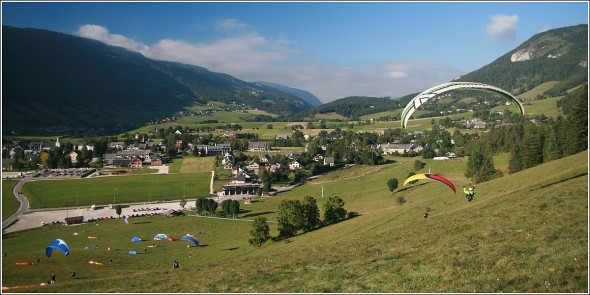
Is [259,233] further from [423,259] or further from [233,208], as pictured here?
[233,208]

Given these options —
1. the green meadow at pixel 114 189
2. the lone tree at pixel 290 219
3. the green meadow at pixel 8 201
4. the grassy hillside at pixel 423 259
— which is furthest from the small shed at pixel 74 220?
the lone tree at pixel 290 219

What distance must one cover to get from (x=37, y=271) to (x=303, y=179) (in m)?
82.6

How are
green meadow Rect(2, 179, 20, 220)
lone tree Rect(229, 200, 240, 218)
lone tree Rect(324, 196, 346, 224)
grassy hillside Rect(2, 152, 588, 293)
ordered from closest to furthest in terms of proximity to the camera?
grassy hillside Rect(2, 152, 588, 293)
lone tree Rect(324, 196, 346, 224)
lone tree Rect(229, 200, 240, 218)
green meadow Rect(2, 179, 20, 220)

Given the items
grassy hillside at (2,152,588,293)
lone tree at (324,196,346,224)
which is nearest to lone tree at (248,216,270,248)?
grassy hillside at (2,152,588,293)

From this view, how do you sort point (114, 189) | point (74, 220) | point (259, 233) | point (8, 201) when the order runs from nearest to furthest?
point (259, 233), point (74, 220), point (8, 201), point (114, 189)

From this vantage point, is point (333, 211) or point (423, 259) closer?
point (423, 259)

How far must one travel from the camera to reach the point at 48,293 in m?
19.3

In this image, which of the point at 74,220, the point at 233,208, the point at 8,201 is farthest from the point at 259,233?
the point at 8,201

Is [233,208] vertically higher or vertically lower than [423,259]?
lower

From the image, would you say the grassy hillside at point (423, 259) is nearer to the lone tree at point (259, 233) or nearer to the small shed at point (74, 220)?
the lone tree at point (259, 233)

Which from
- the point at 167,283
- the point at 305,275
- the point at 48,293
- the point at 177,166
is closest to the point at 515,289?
the point at 305,275

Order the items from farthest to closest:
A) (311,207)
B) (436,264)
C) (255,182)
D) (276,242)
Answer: (255,182)
(311,207)
(276,242)
(436,264)

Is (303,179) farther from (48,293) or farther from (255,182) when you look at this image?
(48,293)

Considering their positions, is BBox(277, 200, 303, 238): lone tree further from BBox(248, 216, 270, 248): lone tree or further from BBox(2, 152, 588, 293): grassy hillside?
BBox(2, 152, 588, 293): grassy hillside
